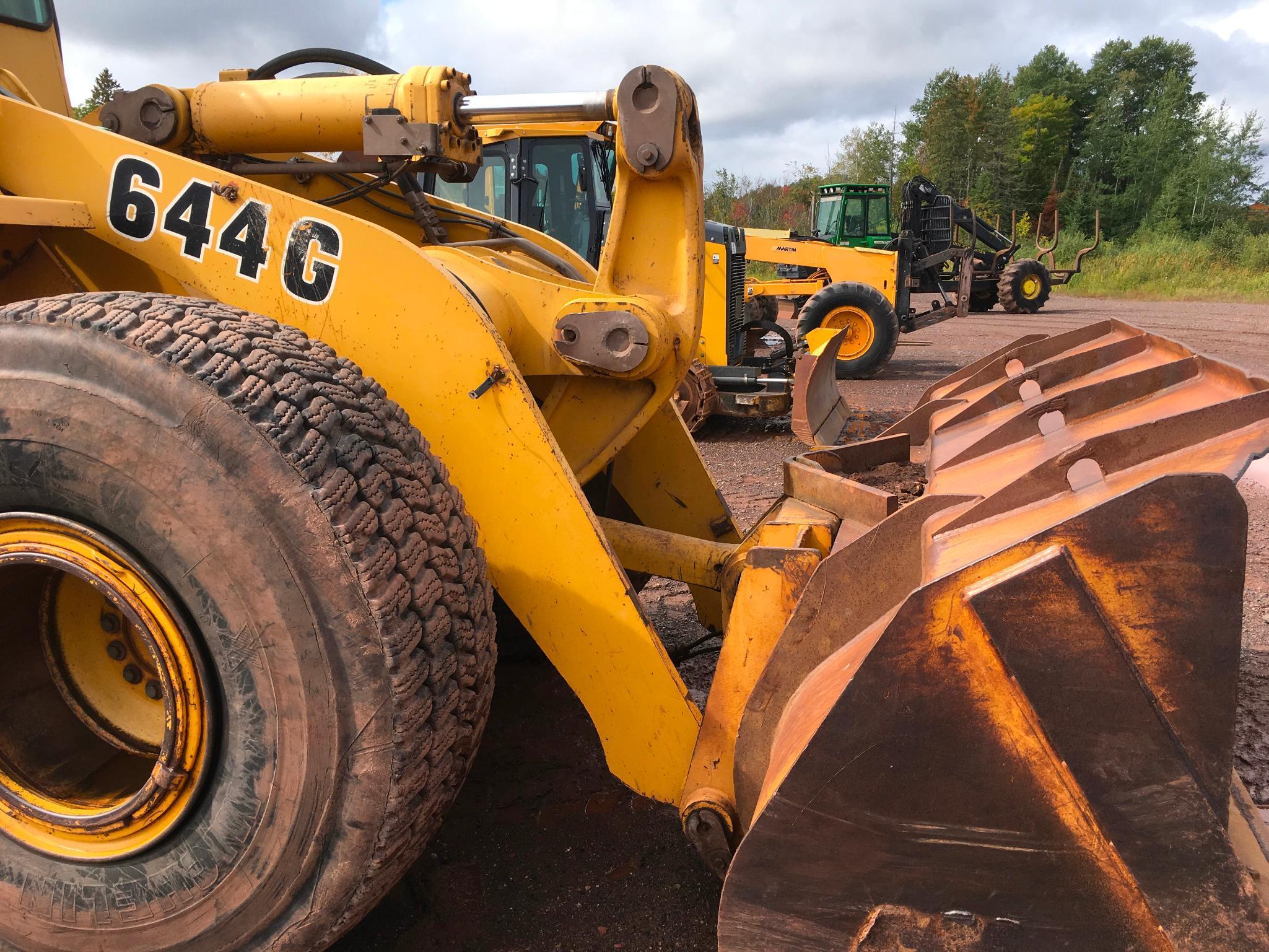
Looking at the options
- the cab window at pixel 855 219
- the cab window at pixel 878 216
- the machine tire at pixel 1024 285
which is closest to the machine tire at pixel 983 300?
the machine tire at pixel 1024 285

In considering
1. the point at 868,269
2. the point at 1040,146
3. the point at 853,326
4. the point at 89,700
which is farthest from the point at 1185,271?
the point at 89,700

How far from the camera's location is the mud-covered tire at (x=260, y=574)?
1.64m

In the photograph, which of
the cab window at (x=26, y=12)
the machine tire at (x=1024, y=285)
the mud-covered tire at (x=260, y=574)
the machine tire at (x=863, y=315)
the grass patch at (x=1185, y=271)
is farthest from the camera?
the grass patch at (x=1185, y=271)

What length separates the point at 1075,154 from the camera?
189 ft

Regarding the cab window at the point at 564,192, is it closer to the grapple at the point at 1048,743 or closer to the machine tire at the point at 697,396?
the machine tire at the point at 697,396

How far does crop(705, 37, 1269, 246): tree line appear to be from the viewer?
43.8 m

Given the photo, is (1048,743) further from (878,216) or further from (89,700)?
(878,216)

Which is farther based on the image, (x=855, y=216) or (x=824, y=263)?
(x=855, y=216)

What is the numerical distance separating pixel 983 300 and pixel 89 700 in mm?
22494

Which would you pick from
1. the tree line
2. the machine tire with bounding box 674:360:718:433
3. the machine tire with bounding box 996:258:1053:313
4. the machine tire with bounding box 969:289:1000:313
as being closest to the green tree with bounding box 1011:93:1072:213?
the tree line

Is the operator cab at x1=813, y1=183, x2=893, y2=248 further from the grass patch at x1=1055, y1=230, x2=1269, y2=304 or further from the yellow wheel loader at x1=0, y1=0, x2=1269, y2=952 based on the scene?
the yellow wheel loader at x1=0, y1=0, x2=1269, y2=952

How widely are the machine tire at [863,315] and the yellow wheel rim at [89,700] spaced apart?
1103cm

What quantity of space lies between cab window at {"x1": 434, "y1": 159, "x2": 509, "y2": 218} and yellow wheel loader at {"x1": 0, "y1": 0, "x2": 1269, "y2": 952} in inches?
207

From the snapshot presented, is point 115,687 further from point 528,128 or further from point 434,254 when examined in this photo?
point 528,128
